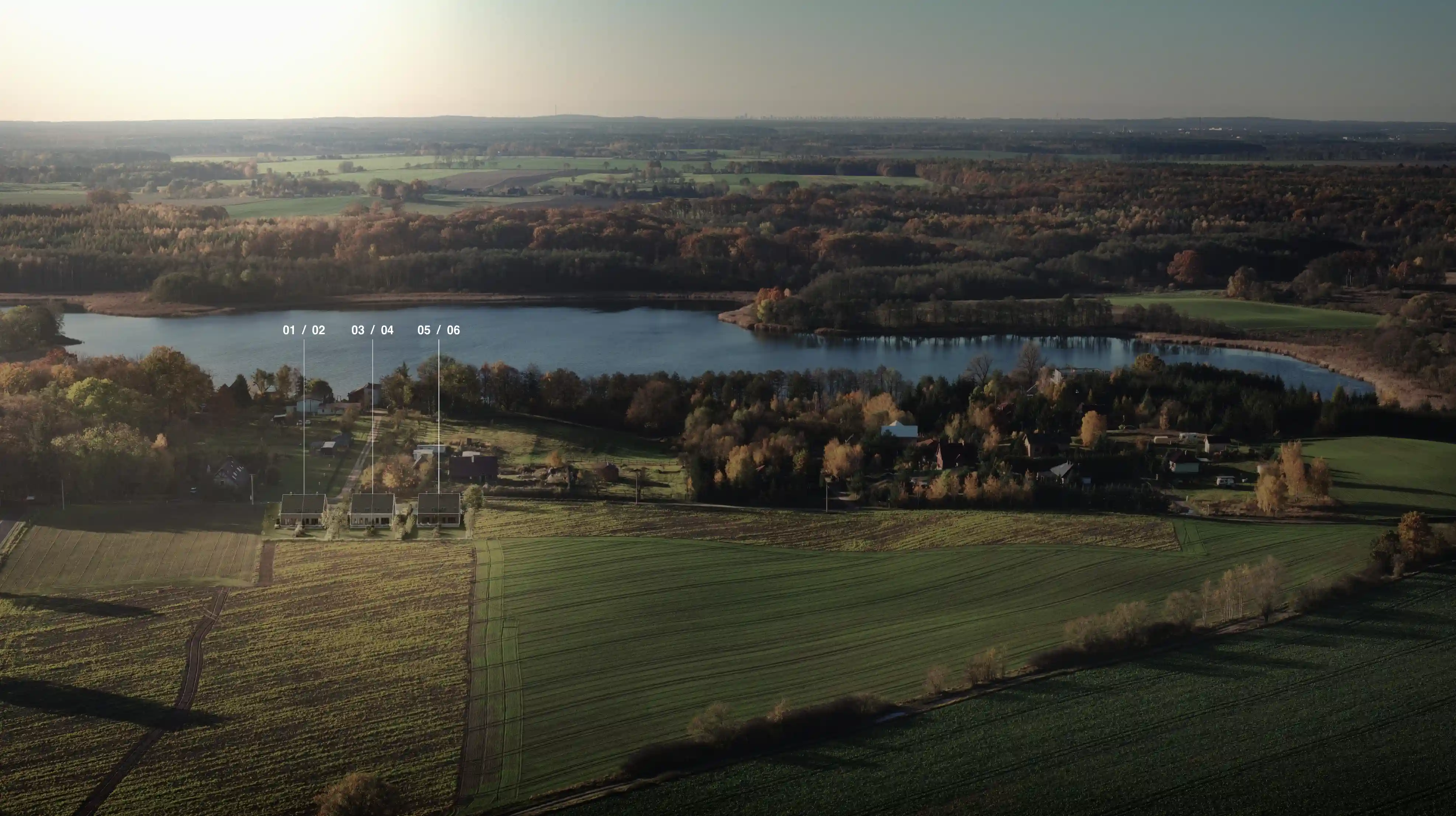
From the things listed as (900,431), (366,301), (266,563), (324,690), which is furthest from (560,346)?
(324,690)

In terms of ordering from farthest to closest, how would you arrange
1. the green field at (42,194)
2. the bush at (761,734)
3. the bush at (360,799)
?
the green field at (42,194), the bush at (761,734), the bush at (360,799)

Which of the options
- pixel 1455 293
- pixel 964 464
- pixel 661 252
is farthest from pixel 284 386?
pixel 1455 293

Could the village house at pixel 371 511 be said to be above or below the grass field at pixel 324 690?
above

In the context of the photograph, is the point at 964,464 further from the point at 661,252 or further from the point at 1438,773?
the point at 661,252

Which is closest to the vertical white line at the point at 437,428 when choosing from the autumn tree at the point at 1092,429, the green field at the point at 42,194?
the autumn tree at the point at 1092,429

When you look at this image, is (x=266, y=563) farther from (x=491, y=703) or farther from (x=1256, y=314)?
(x=1256, y=314)

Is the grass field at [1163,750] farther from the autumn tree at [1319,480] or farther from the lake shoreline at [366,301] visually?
the lake shoreline at [366,301]
